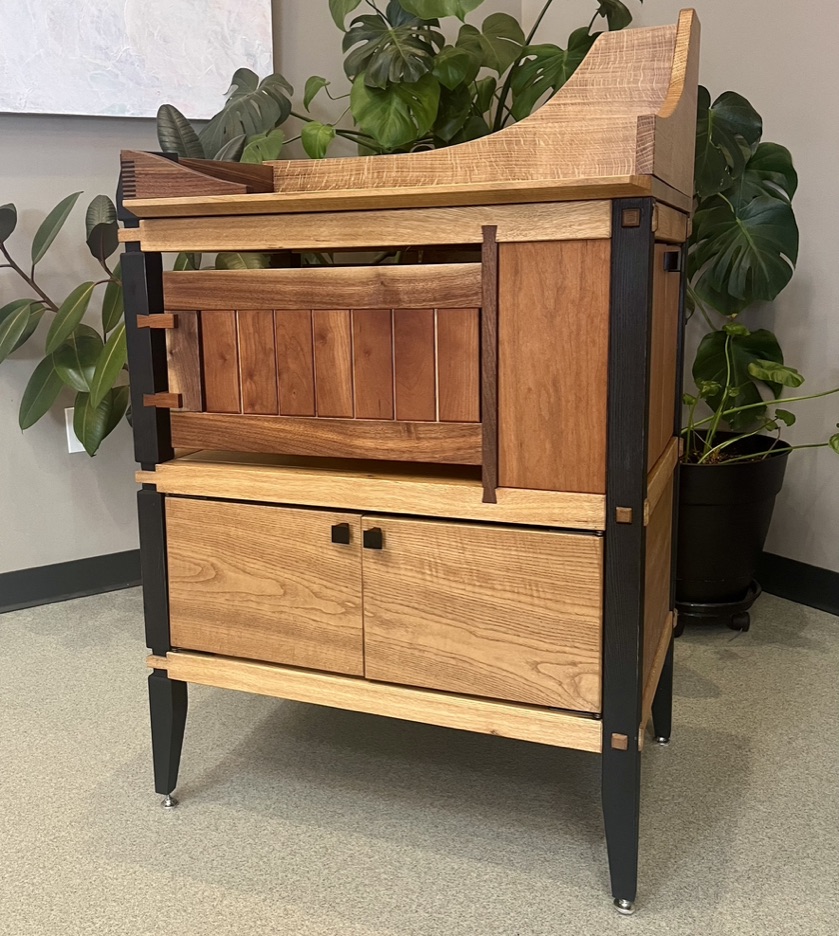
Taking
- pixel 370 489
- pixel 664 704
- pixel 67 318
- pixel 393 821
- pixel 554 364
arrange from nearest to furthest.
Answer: pixel 554 364, pixel 370 489, pixel 393 821, pixel 664 704, pixel 67 318

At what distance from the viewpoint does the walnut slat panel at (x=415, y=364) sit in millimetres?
1133

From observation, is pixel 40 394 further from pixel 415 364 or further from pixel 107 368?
pixel 415 364

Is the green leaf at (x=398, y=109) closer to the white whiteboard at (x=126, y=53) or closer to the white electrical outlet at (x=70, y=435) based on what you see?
the white whiteboard at (x=126, y=53)

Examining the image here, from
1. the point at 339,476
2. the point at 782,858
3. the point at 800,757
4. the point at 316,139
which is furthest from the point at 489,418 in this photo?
the point at 316,139

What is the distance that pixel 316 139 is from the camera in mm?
1999

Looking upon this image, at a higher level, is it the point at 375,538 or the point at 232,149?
the point at 232,149

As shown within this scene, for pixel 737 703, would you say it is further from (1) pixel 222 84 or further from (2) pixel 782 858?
(1) pixel 222 84

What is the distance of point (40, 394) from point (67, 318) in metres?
0.18

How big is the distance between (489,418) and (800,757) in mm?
831

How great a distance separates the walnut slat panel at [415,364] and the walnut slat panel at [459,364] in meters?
0.01

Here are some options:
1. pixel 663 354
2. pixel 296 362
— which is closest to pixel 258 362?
pixel 296 362

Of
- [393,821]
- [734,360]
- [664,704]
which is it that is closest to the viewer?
[393,821]

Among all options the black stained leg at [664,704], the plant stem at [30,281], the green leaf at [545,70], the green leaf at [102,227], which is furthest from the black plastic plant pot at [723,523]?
the plant stem at [30,281]

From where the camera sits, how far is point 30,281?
2043 millimetres
